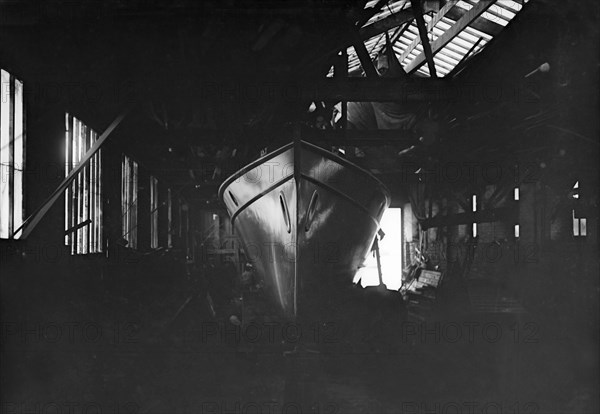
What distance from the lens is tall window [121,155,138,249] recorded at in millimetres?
9320

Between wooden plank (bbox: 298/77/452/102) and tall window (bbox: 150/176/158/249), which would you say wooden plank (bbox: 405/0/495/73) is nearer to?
wooden plank (bbox: 298/77/452/102)

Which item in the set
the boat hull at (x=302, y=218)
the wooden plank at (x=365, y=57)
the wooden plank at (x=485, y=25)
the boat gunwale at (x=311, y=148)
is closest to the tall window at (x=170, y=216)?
the boat gunwale at (x=311, y=148)

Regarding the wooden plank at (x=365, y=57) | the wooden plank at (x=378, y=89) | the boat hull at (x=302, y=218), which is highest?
the wooden plank at (x=365, y=57)

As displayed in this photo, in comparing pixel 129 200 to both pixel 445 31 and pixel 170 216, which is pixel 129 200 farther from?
pixel 445 31

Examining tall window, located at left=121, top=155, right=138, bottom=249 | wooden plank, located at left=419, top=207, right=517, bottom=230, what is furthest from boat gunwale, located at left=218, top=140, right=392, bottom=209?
→ tall window, located at left=121, top=155, right=138, bottom=249

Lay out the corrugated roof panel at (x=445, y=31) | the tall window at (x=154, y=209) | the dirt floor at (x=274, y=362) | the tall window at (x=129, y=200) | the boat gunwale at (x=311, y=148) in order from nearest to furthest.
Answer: the dirt floor at (x=274, y=362) < the boat gunwale at (x=311, y=148) < the corrugated roof panel at (x=445, y=31) < the tall window at (x=129, y=200) < the tall window at (x=154, y=209)

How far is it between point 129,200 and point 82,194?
120 inches

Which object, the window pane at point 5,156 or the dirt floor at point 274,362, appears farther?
the window pane at point 5,156

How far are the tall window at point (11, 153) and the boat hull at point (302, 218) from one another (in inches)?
95.1

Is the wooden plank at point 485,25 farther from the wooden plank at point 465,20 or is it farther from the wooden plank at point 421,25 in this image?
the wooden plank at point 421,25

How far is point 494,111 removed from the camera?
6.92 meters

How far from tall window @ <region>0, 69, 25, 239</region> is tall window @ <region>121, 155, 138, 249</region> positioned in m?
4.07

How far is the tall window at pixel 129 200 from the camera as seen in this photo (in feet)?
30.6

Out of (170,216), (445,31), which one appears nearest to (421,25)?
(445,31)
